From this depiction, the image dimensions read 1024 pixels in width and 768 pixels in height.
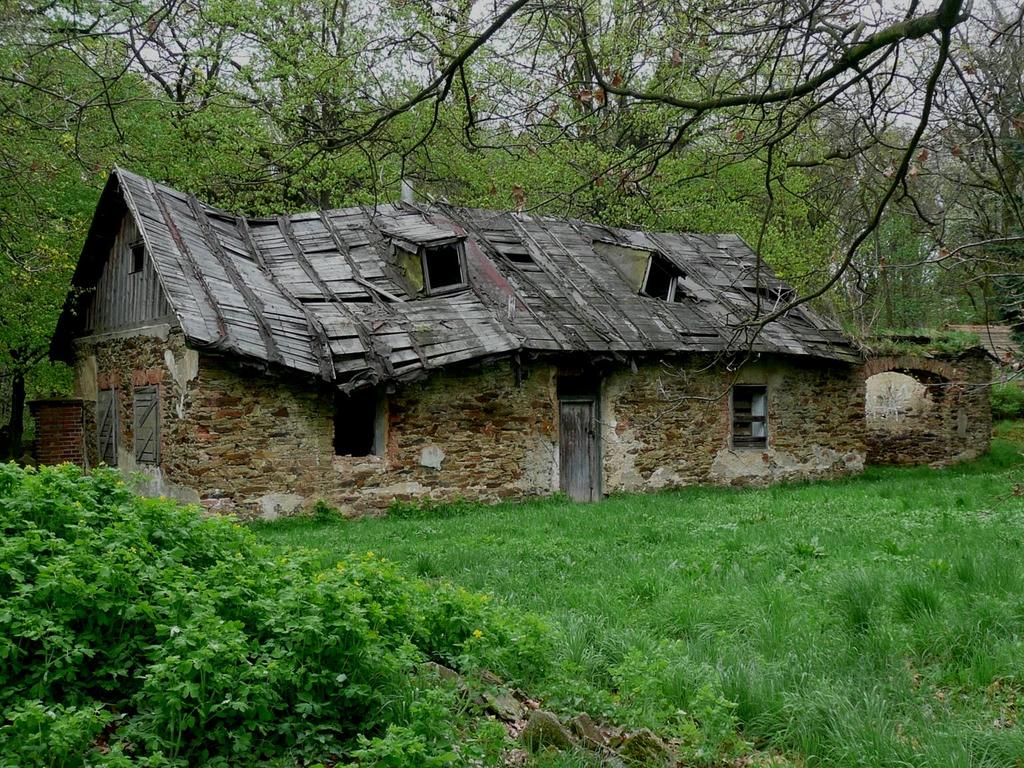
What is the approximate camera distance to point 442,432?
1418cm

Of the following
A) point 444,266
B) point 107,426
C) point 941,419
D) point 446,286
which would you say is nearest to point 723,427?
point 446,286

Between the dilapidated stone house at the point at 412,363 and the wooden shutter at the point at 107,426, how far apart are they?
0.05 meters

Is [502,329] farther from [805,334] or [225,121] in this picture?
[225,121]

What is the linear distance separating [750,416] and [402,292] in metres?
7.77

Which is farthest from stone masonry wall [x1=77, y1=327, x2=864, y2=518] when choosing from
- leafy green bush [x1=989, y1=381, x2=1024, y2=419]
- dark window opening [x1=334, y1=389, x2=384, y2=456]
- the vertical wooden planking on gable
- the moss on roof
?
leafy green bush [x1=989, y1=381, x2=1024, y2=419]

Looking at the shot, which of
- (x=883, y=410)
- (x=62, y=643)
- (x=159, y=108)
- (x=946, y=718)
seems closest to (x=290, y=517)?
(x=62, y=643)

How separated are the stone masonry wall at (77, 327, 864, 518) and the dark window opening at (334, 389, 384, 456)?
264 millimetres

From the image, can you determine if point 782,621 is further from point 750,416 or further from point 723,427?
point 750,416

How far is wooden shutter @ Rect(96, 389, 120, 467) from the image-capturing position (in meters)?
14.6

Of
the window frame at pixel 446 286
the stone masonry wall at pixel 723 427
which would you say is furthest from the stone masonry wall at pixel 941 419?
the window frame at pixel 446 286

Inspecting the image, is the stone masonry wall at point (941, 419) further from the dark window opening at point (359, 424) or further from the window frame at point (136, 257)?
the window frame at point (136, 257)

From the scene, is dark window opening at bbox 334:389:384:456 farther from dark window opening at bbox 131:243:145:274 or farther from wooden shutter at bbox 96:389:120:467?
dark window opening at bbox 131:243:145:274

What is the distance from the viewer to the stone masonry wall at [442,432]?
1248 centimetres

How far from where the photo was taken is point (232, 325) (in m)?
12.2
